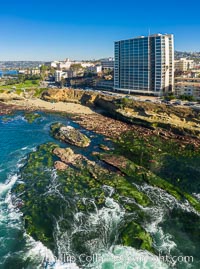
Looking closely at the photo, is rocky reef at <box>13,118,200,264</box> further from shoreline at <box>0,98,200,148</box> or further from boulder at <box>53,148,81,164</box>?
shoreline at <box>0,98,200,148</box>

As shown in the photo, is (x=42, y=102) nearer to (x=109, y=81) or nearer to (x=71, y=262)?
(x=109, y=81)

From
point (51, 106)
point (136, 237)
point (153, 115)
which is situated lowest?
point (136, 237)

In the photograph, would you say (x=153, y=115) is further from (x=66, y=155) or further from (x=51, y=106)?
(x=51, y=106)

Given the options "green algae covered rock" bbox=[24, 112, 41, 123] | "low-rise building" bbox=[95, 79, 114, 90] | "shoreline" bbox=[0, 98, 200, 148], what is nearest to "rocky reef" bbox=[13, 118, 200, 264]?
"shoreline" bbox=[0, 98, 200, 148]

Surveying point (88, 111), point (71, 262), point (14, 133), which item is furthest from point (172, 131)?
point (71, 262)

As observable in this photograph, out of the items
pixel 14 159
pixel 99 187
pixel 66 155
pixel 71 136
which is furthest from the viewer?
pixel 71 136

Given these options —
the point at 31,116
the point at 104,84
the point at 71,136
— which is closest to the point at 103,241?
the point at 71,136
